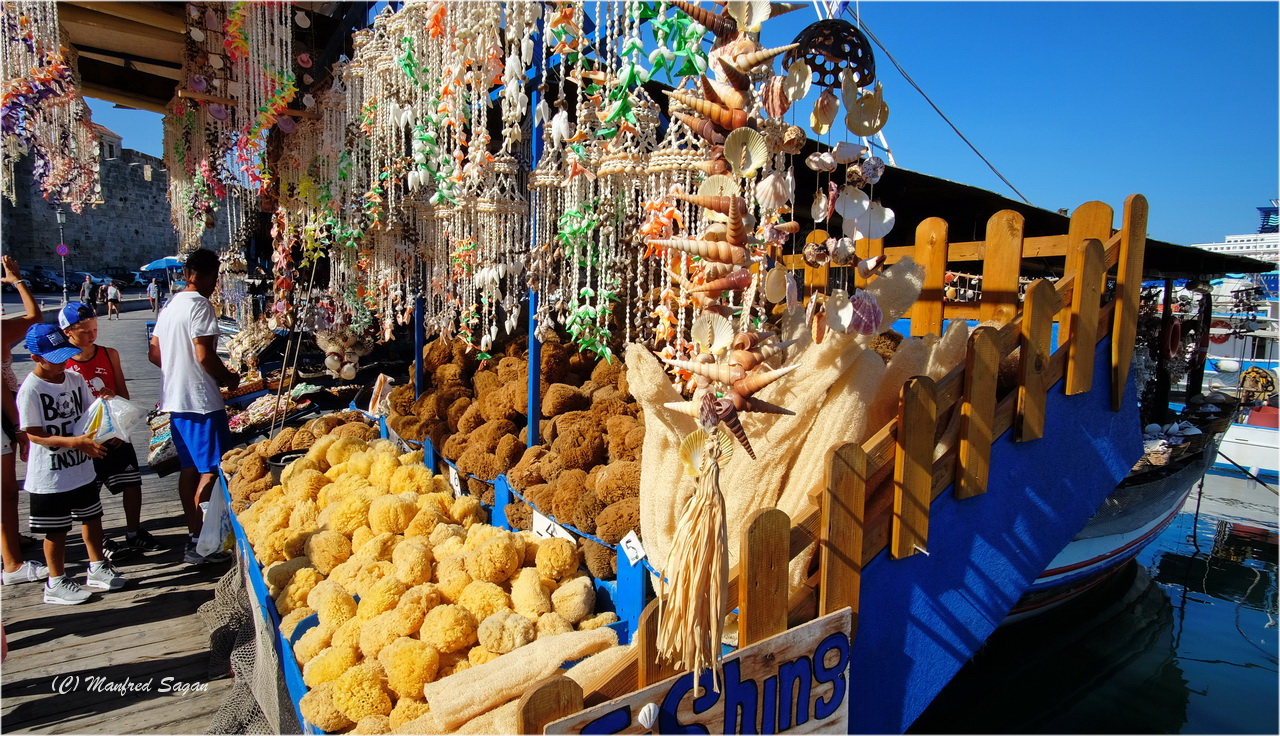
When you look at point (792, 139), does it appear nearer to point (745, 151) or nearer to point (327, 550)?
point (745, 151)

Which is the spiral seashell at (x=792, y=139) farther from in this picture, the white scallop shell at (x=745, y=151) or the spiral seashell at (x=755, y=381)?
the spiral seashell at (x=755, y=381)

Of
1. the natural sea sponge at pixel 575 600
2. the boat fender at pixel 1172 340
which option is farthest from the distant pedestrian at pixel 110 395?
the boat fender at pixel 1172 340

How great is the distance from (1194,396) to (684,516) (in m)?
10.8

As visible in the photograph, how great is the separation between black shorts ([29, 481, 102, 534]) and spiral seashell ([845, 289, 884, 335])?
13.4 ft

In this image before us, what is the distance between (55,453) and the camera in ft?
11.0

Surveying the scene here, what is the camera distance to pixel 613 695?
128cm

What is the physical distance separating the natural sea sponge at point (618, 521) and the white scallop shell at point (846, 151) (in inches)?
54.8

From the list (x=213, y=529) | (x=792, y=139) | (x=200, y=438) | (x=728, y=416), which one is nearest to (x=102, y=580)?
(x=213, y=529)

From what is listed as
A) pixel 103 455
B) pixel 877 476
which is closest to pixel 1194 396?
pixel 877 476

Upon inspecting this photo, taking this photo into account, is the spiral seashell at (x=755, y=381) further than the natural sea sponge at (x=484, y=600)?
No

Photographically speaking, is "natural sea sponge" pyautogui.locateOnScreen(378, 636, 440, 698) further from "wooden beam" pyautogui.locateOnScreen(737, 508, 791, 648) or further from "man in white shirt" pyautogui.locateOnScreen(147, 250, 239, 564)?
"man in white shirt" pyautogui.locateOnScreen(147, 250, 239, 564)

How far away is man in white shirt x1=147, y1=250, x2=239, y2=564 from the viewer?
12.1 ft

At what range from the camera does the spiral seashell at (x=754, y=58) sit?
1176 mm
